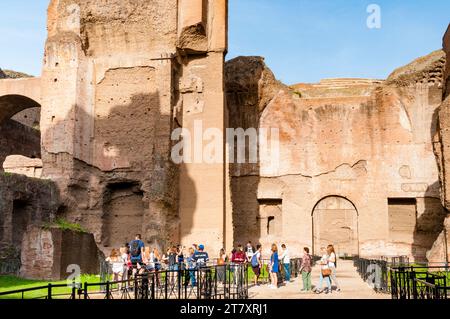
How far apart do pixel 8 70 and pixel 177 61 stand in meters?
18.0

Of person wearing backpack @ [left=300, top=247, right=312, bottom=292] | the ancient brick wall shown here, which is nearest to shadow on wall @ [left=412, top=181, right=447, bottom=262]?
person wearing backpack @ [left=300, top=247, right=312, bottom=292]

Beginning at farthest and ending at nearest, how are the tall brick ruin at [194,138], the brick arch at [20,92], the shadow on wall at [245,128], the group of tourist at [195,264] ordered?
1. the shadow on wall at [245,128]
2. the brick arch at [20,92]
3. the tall brick ruin at [194,138]
4. the group of tourist at [195,264]

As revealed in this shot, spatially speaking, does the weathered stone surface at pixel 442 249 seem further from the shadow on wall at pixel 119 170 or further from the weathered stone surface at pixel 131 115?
the shadow on wall at pixel 119 170

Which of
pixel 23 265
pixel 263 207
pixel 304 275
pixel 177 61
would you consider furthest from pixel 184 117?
pixel 304 275

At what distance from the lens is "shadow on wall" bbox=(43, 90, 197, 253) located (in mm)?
17031

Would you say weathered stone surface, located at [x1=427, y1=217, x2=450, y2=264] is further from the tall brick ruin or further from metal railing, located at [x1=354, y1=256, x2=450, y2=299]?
metal railing, located at [x1=354, y1=256, x2=450, y2=299]

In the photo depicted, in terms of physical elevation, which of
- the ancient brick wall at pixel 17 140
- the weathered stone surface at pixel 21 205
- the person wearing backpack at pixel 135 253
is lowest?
→ the person wearing backpack at pixel 135 253

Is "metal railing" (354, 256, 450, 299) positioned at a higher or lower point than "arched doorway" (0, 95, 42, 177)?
lower

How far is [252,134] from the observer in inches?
892

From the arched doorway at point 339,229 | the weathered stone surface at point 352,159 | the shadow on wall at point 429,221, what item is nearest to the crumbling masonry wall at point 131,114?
the weathered stone surface at point 352,159

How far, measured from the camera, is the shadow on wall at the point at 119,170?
17.0 metres

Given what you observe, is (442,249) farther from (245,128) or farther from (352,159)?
(245,128)

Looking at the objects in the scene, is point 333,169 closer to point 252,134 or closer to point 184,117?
point 252,134

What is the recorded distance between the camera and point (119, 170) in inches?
693
